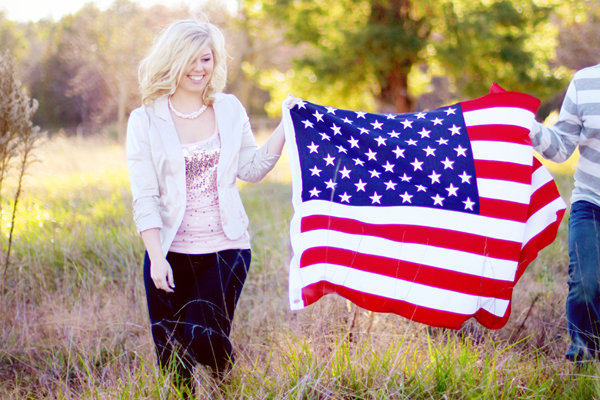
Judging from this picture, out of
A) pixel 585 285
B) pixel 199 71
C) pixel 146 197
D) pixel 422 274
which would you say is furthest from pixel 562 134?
pixel 146 197

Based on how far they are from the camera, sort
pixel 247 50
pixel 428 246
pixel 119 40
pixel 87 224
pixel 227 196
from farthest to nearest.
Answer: pixel 247 50, pixel 119 40, pixel 87 224, pixel 428 246, pixel 227 196

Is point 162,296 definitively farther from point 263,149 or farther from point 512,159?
point 512,159

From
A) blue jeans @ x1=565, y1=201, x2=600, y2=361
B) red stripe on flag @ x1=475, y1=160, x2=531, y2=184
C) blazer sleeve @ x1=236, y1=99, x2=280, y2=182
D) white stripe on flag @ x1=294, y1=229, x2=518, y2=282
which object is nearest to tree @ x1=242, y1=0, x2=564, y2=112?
red stripe on flag @ x1=475, y1=160, x2=531, y2=184

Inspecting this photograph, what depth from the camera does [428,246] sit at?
3.27 meters

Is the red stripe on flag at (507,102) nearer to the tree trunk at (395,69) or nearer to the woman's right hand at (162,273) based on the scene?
the woman's right hand at (162,273)

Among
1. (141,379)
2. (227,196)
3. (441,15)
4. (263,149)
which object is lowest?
(141,379)

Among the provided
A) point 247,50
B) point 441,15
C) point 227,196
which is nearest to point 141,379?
point 227,196

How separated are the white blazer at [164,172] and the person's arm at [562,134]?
182 centimetres

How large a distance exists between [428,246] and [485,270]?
1.15 ft

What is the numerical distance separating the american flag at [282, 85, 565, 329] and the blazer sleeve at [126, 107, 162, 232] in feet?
2.71

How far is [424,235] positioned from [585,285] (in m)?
0.92

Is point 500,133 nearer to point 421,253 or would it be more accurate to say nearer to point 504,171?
point 504,171

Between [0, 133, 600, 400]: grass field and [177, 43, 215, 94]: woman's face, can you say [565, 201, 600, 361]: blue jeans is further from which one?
[177, 43, 215, 94]: woman's face

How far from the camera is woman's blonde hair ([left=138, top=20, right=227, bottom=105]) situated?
296 centimetres
